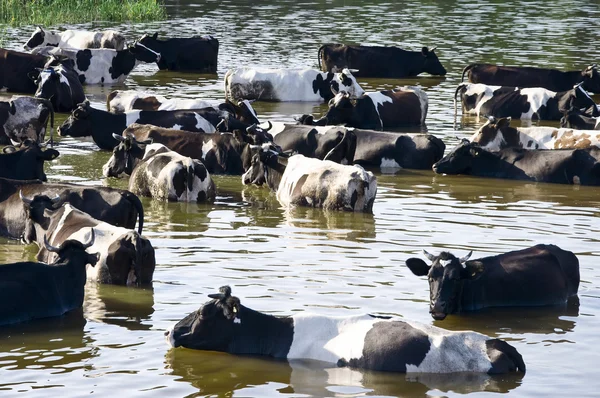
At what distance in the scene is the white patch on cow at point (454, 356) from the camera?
8.45 meters

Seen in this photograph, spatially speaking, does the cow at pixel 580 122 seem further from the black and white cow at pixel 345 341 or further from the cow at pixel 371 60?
the black and white cow at pixel 345 341

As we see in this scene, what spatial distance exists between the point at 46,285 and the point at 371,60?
1879 centimetres

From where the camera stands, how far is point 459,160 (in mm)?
17266

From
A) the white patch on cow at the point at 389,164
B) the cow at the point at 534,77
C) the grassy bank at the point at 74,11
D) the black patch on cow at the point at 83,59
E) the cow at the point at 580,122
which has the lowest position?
the white patch on cow at the point at 389,164

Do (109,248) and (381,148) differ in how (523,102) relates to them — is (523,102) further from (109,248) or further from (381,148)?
(109,248)

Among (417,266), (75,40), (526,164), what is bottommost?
(526,164)

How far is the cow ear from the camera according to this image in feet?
33.1

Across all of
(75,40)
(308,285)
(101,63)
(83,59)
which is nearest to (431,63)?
(101,63)

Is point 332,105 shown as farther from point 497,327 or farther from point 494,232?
point 497,327

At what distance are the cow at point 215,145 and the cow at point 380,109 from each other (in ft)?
9.99

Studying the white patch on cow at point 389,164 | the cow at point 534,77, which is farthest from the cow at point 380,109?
the cow at point 534,77

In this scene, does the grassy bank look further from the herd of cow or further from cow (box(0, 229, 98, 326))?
cow (box(0, 229, 98, 326))

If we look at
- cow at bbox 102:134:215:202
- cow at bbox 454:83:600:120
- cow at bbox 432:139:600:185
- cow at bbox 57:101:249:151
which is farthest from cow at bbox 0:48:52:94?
cow at bbox 432:139:600:185

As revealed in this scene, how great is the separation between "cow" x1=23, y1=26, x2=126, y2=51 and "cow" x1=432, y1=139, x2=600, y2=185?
46.0 ft
